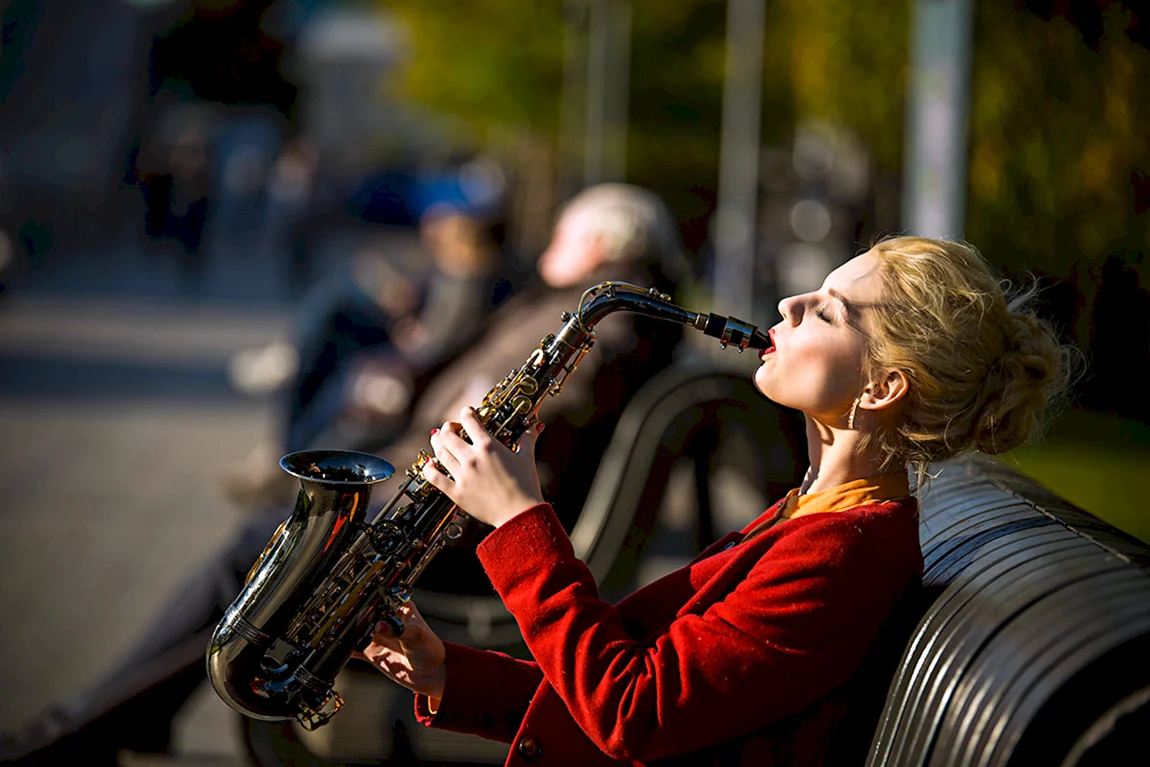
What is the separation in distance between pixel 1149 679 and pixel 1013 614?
26cm

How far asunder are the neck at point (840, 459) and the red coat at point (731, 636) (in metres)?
0.08

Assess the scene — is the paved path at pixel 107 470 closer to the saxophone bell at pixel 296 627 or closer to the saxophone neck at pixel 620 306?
the saxophone bell at pixel 296 627

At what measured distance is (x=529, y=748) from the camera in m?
2.18

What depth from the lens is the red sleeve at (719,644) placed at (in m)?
1.92

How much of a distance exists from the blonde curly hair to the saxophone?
14.0 inches

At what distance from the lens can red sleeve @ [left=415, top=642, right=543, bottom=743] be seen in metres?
2.41

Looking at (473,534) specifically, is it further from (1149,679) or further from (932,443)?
(1149,679)

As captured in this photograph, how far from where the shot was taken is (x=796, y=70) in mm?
11969

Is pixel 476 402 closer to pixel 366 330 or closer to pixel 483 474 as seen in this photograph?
pixel 483 474

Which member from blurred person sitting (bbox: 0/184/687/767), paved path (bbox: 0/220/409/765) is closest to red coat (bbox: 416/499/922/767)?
blurred person sitting (bbox: 0/184/687/767)

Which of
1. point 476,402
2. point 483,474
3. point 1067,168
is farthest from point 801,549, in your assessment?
point 1067,168

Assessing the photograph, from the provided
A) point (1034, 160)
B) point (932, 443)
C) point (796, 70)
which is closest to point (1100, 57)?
point (1034, 160)

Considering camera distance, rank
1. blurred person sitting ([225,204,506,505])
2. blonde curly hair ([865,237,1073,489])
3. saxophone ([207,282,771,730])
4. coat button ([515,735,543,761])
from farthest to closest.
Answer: blurred person sitting ([225,204,506,505]) → saxophone ([207,282,771,730]) → coat button ([515,735,543,761]) → blonde curly hair ([865,237,1073,489])

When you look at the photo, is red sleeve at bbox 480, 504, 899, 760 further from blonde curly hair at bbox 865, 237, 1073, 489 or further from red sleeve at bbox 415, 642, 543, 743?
red sleeve at bbox 415, 642, 543, 743
